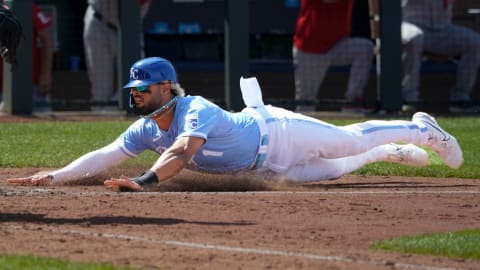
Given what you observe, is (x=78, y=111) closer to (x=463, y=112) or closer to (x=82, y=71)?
(x=82, y=71)

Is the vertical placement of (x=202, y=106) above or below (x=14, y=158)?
above

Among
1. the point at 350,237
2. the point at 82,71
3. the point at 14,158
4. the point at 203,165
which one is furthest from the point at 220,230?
the point at 82,71

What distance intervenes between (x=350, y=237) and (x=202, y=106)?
6.90 ft

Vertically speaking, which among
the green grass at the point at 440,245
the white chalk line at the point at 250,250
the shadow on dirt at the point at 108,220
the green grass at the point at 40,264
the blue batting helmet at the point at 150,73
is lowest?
the shadow on dirt at the point at 108,220

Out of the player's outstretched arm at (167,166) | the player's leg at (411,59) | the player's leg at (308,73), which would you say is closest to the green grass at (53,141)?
the player's outstretched arm at (167,166)

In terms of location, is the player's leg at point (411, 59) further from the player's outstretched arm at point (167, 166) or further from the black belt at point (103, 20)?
the player's outstretched arm at point (167, 166)

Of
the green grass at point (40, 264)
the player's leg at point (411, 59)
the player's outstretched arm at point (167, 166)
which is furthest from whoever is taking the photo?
the player's leg at point (411, 59)

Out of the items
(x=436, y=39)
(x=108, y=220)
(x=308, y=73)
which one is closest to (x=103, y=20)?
(x=308, y=73)

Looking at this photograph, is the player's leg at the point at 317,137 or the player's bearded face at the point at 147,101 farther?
the player's leg at the point at 317,137

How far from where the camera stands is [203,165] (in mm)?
8047

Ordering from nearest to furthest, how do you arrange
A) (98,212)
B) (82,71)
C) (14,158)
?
1. (98,212)
2. (14,158)
3. (82,71)

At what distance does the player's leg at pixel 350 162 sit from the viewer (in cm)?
849

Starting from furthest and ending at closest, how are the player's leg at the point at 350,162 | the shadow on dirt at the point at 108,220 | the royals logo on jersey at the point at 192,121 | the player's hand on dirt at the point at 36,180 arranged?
1. the player's leg at the point at 350,162
2. the player's hand on dirt at the point at 36,180
3. the royals logo on jersey at the point at 192,121
4. the shadow on dirt at the point at 108,220

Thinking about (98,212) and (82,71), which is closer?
(98,212)
